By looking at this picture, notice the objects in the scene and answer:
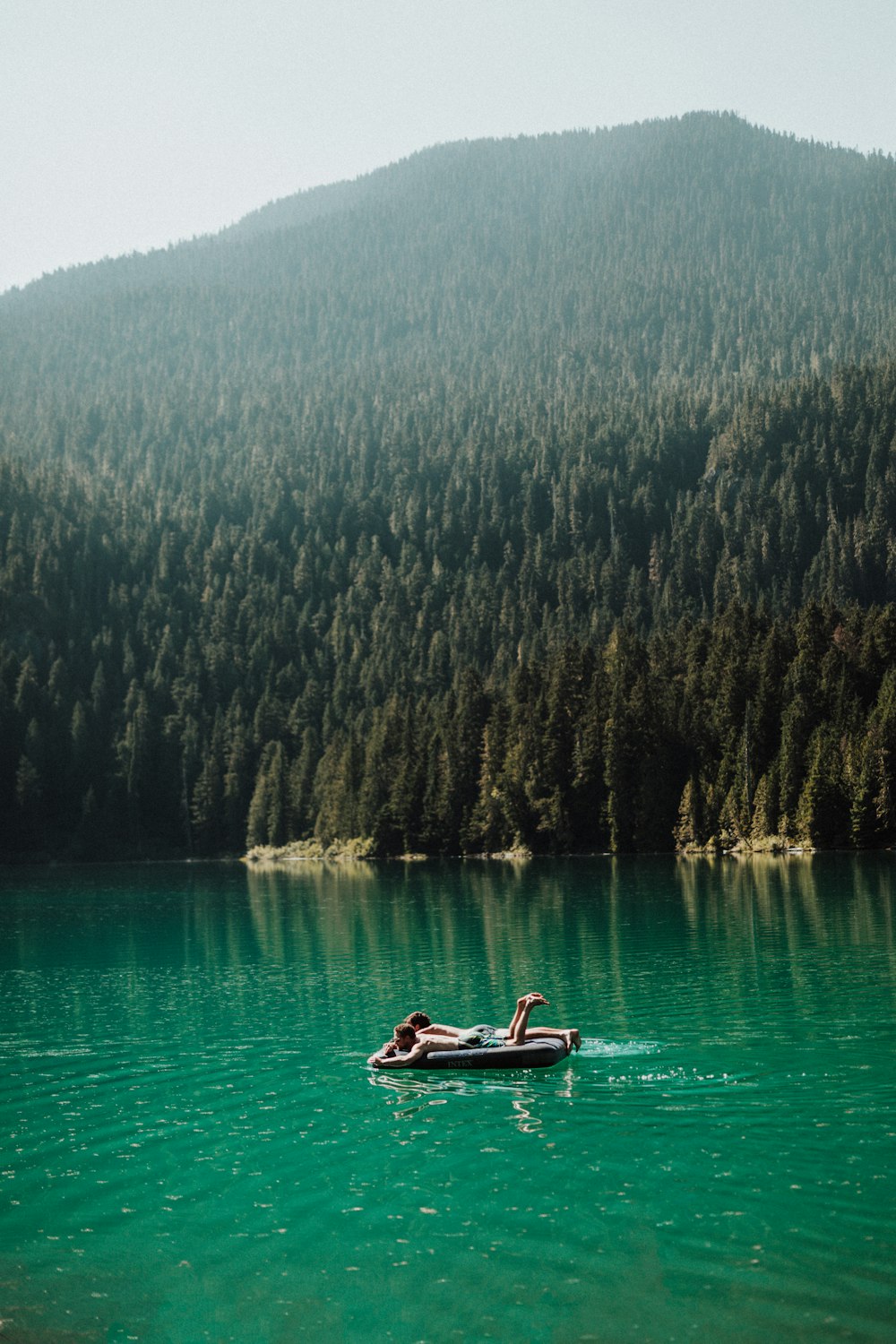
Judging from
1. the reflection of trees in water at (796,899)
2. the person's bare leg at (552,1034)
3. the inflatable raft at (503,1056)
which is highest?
the person's bare leg at (552,1034)

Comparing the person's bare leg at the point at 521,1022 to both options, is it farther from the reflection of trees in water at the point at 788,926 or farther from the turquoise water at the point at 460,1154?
the reflection of trees in water at the point at 788,926

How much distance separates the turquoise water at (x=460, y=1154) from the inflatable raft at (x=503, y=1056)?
0.37 metres

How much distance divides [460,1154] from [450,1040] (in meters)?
6.86

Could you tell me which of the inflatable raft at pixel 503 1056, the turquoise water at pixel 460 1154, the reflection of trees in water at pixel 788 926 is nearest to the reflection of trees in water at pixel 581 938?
the reflection of trees in water at pixel 788 926

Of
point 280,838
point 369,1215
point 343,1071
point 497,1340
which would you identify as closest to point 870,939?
point 343,1071

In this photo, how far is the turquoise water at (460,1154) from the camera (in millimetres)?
16188

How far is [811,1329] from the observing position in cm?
1477

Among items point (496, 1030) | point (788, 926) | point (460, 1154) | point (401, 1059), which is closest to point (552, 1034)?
point (496, 1030)

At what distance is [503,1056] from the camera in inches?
1144

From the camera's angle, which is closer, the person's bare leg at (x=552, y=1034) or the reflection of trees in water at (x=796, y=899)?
the person's bare leg at (x=552, y=1034)

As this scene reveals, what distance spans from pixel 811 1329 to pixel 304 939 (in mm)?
49485

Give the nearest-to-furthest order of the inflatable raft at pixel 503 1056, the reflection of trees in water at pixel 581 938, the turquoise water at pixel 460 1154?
1. the turquoise water at pixel 460 1154
2. the inflatable raft at pixel 503 1056
3. the reflection of trees in water at pixel 581 938

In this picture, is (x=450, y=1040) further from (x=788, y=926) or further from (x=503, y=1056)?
(x=788, y=926)

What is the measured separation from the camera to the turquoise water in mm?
16188
